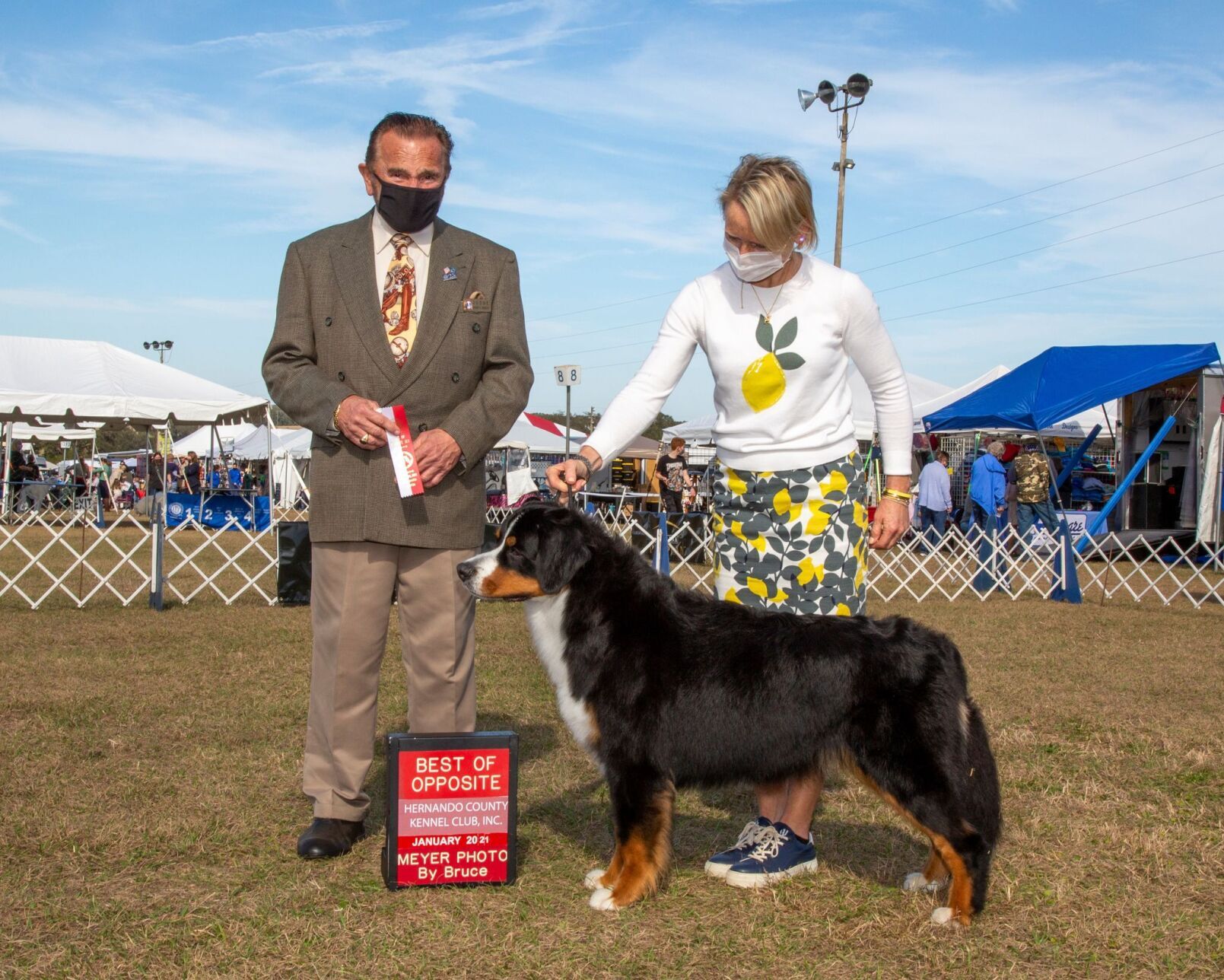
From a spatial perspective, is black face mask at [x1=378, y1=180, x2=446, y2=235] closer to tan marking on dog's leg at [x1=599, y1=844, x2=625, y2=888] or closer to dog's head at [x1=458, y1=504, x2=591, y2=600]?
dog's head at [x1=458, y1=504, x2=591, y2=600]

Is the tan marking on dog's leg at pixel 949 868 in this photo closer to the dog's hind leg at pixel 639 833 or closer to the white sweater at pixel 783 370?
the dog's hind leg at pixel 639 833

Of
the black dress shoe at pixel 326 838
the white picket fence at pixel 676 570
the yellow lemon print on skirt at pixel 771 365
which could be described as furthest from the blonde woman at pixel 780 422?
the white picket fence at pixel 676 570

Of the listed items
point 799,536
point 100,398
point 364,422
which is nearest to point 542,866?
point 799,536

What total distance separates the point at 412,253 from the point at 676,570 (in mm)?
9992

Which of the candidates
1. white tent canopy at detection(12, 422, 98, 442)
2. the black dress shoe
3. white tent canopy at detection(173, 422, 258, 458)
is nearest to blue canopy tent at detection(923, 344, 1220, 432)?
the black dress shoe

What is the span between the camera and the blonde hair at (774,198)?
9.87 feet

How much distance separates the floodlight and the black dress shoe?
2373 centimetres

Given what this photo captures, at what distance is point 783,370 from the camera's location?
3.17 metres

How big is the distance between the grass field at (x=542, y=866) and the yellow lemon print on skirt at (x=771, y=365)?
1518 millimetres

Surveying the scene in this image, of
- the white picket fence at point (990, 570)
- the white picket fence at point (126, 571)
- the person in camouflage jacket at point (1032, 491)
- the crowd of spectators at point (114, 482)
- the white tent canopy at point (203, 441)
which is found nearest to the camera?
the white picket fence at point (126, 571)

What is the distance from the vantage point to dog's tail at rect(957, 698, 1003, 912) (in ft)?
9.57

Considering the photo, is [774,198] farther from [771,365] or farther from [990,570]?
[990,570]

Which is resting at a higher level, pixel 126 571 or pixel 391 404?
pixel 391 404

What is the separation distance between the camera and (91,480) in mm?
26031
